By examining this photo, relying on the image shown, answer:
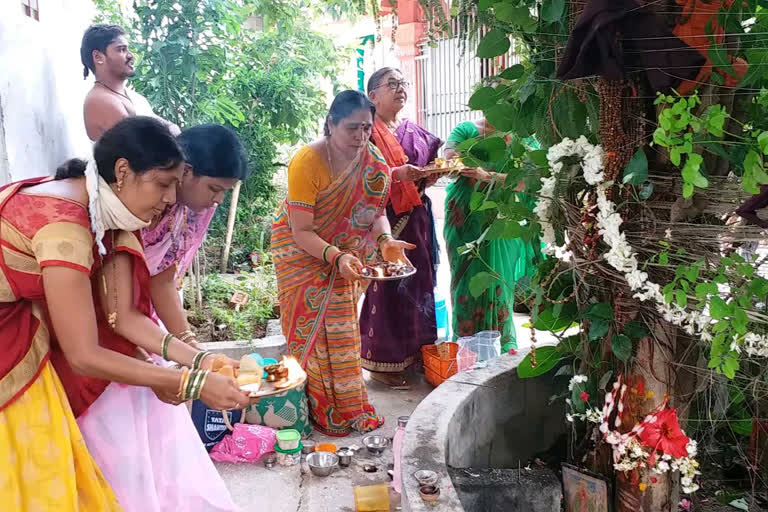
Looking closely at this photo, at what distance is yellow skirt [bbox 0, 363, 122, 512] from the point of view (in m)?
1.86

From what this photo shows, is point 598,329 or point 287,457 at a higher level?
point 598,329

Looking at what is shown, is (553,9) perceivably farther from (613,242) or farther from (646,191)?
(613,242)

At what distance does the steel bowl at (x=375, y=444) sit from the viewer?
144 inches

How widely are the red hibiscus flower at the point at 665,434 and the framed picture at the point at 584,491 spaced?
260 mm

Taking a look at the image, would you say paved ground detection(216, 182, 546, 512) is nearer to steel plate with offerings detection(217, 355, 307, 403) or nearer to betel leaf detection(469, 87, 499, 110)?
steel plate with offerings detection(217, 355, 307, 403)

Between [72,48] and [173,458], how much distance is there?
2.85 metres

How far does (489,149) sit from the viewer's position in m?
2.17

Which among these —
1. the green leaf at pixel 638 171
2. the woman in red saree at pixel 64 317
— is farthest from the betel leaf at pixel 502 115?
the woman in red saree at pixel 64 317

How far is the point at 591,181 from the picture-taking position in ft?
6.21

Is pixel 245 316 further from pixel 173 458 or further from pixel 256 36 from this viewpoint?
Answer: pixel 256 36

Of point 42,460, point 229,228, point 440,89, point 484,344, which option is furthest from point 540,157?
point 440,89

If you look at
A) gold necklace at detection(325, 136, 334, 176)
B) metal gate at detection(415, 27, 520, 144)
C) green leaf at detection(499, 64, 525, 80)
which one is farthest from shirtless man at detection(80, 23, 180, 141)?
metal gate at detection(415, 27, 520, 144)

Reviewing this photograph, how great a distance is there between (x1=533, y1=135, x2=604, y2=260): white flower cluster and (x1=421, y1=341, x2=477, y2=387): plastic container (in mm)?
2286

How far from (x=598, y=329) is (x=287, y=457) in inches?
82.1
